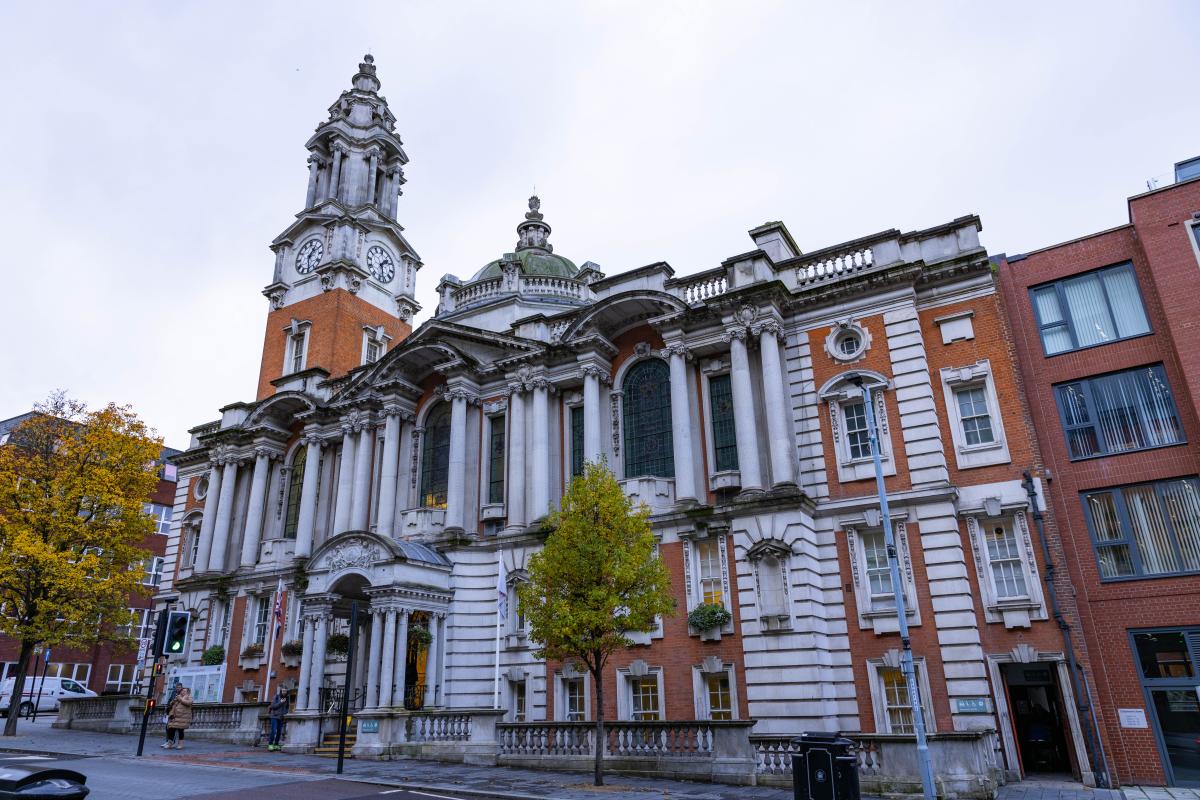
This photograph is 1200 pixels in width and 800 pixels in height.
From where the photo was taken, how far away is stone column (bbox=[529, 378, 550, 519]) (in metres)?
26.6

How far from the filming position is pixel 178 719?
2334cm

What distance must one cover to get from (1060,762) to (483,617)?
16783 mm

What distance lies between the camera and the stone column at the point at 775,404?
22.5 metres

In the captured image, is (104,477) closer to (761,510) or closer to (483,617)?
(483,617)

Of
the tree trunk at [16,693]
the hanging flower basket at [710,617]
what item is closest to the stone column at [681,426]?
the hanging flower basket at [710,617]

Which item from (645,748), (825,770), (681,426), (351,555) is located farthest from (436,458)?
(825,770)

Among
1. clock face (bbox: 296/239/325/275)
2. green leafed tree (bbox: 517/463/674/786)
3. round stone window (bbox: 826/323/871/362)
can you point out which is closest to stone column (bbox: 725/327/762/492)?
round stone window (bbox: 826/323/871/362)

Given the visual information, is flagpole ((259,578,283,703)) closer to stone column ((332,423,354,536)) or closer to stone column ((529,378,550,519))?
stone column ((332,423,354,536))

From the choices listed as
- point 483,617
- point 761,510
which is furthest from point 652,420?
point 483,617

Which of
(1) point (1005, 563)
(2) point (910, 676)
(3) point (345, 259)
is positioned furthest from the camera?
(3) point (345, 259)

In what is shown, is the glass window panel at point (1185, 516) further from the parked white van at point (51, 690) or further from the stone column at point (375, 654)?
the parked white van at point (51, 690)

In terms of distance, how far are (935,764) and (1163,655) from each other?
7406 millimetres

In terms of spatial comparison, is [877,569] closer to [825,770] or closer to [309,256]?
[825,770]

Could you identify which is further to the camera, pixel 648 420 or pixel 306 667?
pixel 648 420
